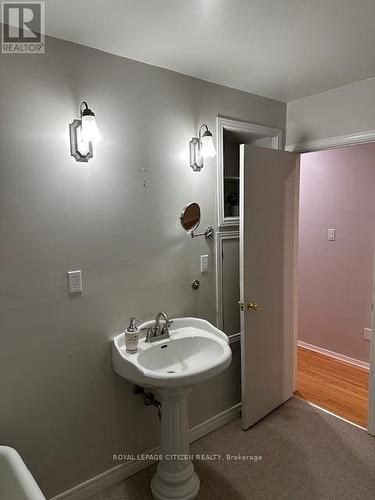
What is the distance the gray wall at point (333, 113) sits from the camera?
2176mm

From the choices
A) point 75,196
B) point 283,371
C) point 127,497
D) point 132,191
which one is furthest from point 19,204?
point 283,371

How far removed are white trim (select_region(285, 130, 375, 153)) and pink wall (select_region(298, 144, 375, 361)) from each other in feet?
2.88

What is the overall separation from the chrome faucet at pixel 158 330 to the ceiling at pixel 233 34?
4.60ft

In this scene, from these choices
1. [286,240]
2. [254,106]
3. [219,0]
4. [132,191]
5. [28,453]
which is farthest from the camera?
[286,240]

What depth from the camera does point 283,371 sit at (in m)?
2.64

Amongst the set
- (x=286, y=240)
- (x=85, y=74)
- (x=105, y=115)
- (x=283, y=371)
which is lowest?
(x=283, y=371)

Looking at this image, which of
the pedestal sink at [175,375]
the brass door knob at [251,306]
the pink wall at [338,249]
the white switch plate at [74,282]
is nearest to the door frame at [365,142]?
the brass door knob at [251,306]

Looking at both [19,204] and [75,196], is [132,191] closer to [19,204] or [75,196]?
[75,196]

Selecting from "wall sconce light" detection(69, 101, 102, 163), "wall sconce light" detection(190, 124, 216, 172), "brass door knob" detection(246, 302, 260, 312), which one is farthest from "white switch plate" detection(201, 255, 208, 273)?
"wall sconce light" detection(69, 101, 102, 163)

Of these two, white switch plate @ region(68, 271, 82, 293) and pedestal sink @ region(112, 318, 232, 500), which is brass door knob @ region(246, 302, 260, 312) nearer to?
pedestal sink @ region(112, 318, 232, 500)

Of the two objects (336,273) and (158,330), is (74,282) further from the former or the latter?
(336,273)

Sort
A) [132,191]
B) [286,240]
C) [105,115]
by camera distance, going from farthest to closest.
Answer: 1. [286,240]
2. [132,191]
3. [105,115]

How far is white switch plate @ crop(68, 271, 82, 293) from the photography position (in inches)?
65.9

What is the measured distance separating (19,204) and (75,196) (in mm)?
259
